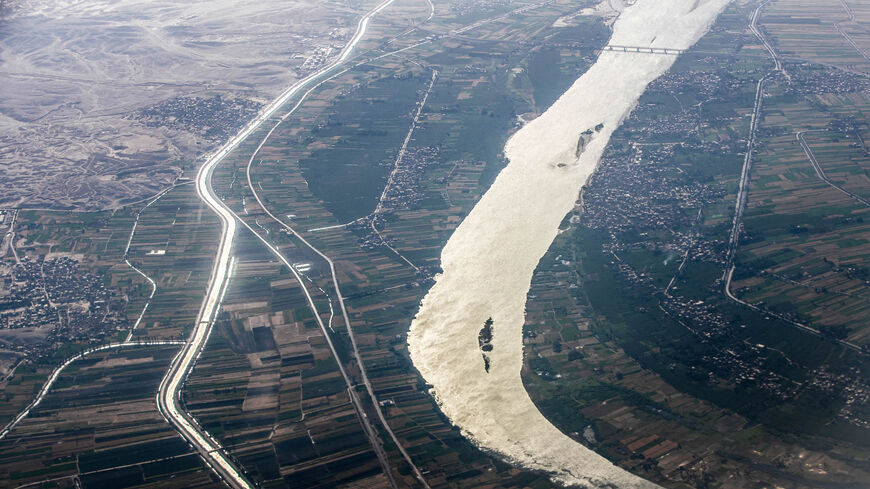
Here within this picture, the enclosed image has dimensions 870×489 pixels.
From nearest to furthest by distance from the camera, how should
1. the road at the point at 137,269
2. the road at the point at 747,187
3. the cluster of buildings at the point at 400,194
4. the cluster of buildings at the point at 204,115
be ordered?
1. the road at the point at 747,187
2. the road at the point at 137,269
3. the cluster of buildings at the point at 400,194
4. the cluster of buildings at the point at 204,115

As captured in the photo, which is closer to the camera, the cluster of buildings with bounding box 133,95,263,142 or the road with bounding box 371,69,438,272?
the road with bounding box 371,69,438,272

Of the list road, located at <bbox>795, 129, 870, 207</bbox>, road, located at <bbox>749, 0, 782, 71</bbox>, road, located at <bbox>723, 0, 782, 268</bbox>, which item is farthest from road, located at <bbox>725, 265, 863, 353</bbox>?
road, located at <bbox>749, 0, 782, 71</bbox>

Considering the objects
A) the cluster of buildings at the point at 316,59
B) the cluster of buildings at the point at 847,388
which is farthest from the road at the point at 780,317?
the cluster of buildings at the point at 316,59

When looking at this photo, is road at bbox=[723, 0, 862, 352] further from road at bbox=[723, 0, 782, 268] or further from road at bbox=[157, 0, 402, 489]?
road at bbox=[157, 0, 402, 489]

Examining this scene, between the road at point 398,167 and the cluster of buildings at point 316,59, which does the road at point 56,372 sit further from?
the cluster of buildings at point 316,59

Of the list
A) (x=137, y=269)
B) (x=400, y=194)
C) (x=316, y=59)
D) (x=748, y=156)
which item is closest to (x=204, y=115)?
(x=316, y=59)

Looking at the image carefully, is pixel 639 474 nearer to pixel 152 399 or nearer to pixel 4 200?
pixel 152 399
